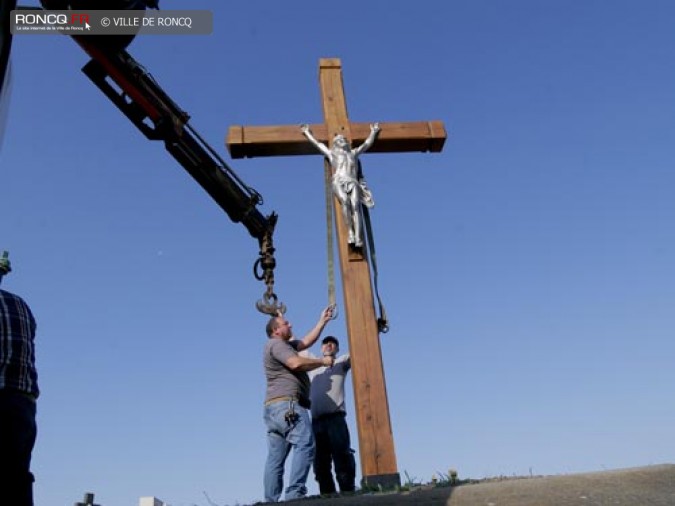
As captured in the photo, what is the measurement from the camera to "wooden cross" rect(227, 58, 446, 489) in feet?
15.0

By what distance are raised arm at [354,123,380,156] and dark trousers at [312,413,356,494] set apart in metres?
2.22

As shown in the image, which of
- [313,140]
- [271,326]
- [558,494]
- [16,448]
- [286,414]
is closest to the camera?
[16,448]

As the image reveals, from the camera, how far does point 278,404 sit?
4719mm

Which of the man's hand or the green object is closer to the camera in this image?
the green object

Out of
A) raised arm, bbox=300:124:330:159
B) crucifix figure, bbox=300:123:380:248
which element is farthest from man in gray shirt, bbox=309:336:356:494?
raised arm, bbox=300:124:330:159

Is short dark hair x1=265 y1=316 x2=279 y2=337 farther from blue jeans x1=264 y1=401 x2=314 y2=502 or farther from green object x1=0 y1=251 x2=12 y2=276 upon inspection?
green object x1=0 y1=251 x2=12 y2=276

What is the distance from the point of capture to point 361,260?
5371 millimetres

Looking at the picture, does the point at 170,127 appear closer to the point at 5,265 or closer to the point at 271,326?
the point at 271,326

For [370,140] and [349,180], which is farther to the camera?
[370,140]

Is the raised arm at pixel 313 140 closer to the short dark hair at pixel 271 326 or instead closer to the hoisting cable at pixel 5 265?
the short dark hair at pixel 271 326

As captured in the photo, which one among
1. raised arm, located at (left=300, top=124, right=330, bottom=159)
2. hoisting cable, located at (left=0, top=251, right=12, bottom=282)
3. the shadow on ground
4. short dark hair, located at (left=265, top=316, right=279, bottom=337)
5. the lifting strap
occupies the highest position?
raised arm, located at (left=300, top=124, right=330, bottom=159)

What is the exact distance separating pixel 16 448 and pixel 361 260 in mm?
3173

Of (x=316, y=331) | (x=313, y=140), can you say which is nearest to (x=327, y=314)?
(x=316, y=331)

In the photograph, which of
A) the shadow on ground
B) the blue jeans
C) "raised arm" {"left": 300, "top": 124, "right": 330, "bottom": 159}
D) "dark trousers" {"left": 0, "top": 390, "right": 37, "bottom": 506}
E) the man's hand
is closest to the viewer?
"dark trousers" {"left": 0, "top": 390, "right": 37, "bottom": 506}
